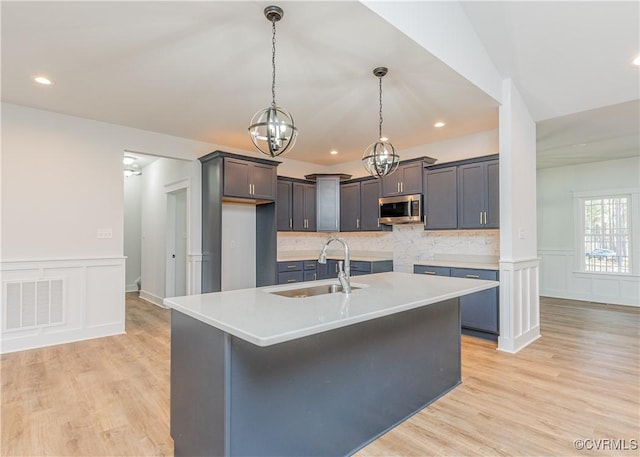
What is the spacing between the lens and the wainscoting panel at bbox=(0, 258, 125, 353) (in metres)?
3.56

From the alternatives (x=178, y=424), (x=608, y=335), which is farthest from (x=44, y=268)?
(x=608, y=335)

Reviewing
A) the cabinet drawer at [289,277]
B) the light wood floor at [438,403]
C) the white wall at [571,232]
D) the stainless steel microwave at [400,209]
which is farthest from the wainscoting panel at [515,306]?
the white wall at [571,232]

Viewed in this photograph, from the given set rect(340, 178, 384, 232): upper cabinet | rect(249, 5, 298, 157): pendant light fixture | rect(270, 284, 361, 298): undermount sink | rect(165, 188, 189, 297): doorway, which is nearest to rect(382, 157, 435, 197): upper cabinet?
rect(340, 178, 384, 232): upper cabinet

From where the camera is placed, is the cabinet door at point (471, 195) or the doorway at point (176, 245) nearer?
the cabinet door at point (471, 195)

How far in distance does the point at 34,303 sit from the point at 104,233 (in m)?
1.00

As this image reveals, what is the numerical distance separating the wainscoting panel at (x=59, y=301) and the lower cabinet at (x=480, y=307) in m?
4.17

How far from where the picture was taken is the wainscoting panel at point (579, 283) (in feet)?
19.5

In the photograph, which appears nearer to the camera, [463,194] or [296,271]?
[463,194]

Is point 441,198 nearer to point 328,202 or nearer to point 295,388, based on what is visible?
point 328,202

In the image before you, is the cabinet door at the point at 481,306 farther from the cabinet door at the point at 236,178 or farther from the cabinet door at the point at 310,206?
the cabinet door at the point at 236,178

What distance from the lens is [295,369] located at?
1.70m

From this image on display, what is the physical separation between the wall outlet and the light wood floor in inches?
48.5

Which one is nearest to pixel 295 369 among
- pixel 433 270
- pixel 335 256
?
pixel 433 270

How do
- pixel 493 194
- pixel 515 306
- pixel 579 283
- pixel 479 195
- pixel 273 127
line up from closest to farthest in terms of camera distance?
1. pixel 273 127
2. pixel 515 306
3. pixel 493 194
4. pixel 479 195
5. pixel 579 283
